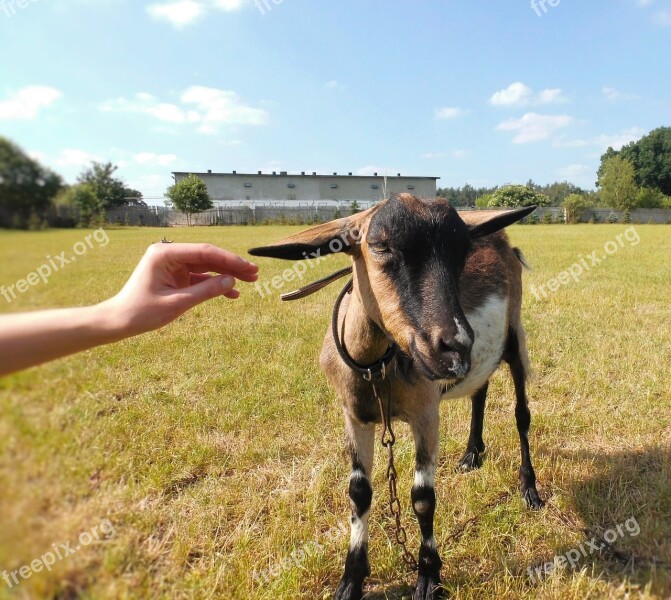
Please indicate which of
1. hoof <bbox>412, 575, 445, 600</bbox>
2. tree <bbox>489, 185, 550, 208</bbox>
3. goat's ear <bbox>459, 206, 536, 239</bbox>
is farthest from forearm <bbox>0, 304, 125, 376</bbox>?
tree <bbox>489, 185, 550, 208</bbox>

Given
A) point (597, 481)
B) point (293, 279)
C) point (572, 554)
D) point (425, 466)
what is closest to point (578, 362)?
point (597, 481)

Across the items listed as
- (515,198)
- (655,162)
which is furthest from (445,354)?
(655,162)

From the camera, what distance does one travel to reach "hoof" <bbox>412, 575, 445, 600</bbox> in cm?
276

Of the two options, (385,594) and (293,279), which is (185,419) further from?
(293,279)

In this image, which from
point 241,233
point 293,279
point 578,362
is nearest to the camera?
point 578,362

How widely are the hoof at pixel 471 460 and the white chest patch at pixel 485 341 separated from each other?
1.84 ft

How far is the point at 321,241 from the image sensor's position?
8.01ft

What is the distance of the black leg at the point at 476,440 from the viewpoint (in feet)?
13.3

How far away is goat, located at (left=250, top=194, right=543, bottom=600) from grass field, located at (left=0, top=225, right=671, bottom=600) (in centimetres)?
36

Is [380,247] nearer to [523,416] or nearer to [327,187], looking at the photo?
[523,416]

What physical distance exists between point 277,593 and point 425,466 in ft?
3.70

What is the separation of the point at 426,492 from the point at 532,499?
125 centimetres

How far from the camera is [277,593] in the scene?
263 centimetres

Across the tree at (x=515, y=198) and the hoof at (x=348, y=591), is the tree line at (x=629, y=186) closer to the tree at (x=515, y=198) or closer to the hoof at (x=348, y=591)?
the tree at (x=515, y=198)
